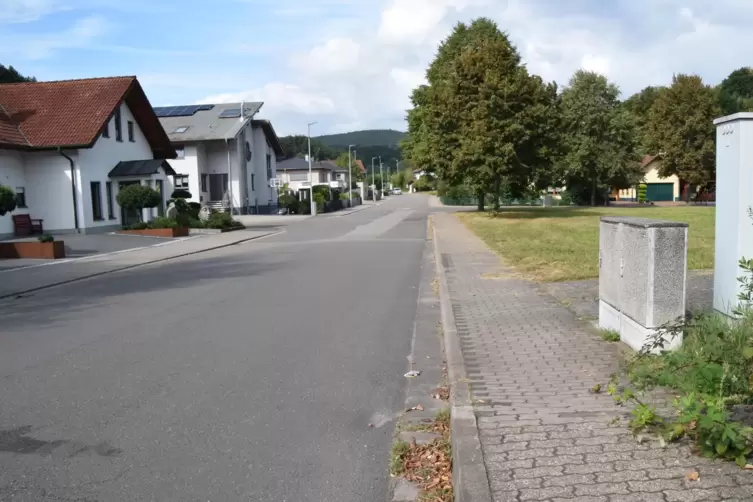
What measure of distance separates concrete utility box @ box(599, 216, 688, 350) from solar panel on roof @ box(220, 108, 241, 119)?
50.1 meters

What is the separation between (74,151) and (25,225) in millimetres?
4015

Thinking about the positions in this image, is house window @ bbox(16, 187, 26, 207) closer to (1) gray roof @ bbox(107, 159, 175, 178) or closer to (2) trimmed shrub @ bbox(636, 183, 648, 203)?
(1) gray roof @ bbox(107, 159, 175, 178)

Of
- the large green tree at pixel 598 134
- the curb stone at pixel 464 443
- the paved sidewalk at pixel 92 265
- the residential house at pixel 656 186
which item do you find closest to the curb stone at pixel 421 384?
the curb stone at pixel 464 443

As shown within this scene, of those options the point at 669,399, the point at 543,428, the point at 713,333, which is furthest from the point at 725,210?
the point at 543,428

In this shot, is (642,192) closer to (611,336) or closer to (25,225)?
(25,225)

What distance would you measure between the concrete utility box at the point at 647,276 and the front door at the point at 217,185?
49.5 metres

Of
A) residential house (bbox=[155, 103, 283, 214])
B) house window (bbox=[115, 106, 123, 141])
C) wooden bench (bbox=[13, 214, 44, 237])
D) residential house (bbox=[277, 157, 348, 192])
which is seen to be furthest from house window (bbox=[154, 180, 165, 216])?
residential house (bbox=[277, 157, 348, 192])

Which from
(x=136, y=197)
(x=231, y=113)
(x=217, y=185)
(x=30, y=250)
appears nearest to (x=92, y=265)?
(x=30, y=250)

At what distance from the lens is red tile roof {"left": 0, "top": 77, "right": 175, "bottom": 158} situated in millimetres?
31281

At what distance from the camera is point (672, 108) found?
66750 mm

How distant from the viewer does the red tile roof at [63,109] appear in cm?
3128

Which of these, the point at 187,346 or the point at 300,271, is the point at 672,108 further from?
the point at 187,346

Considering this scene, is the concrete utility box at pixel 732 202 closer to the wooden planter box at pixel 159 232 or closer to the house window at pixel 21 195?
the wooden planter box at pixel 159 232

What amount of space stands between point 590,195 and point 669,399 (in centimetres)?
6722
